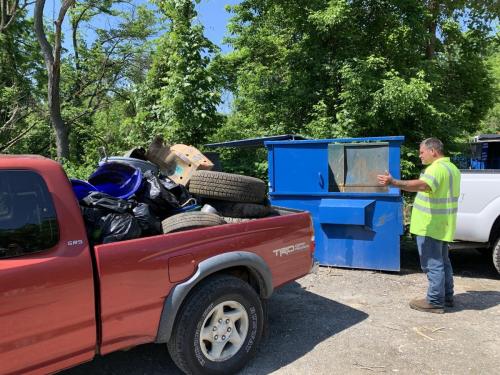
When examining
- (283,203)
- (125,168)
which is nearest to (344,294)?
(283,203)

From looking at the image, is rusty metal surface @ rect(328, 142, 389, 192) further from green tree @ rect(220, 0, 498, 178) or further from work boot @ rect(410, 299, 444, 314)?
green tree @ rect(220, 0, 498, 178)

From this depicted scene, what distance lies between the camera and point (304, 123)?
11.3m

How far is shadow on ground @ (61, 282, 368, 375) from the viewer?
11.9ft

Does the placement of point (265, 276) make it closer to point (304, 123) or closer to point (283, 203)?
point (283, 203)

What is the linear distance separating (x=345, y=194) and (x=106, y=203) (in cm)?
383

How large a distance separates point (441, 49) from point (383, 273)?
28.3 feet

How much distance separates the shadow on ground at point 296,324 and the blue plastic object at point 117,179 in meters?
1.67

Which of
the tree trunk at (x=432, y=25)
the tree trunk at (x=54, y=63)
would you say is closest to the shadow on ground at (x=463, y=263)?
the tree trunk at (x=432, y=25)

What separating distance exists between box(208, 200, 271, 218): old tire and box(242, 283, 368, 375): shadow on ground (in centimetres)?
114

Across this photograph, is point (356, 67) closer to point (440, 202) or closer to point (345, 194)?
point (345, 194)

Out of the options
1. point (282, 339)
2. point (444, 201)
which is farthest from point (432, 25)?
point (282, 339)

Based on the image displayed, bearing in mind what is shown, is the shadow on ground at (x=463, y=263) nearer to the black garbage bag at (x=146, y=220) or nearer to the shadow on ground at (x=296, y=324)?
the shadow on ground at (x=296, y=324)

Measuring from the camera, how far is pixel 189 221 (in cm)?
325

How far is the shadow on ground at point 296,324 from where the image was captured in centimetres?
379
